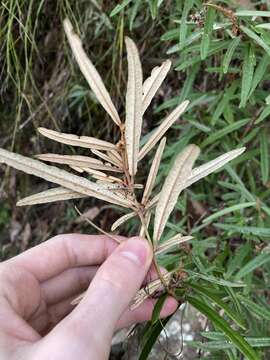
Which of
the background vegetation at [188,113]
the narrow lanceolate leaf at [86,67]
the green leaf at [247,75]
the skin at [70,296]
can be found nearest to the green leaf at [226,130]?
the background vegetation at [188,113]

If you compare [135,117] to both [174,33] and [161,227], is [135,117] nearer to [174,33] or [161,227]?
[161,227]

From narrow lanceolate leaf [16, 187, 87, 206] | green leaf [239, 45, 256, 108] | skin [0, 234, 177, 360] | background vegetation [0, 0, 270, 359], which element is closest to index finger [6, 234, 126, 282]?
skin [0, 234, 177, 360]

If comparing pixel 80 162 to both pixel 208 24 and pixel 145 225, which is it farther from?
pixel 208 24

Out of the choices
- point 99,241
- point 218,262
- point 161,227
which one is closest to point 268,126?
point 218,262

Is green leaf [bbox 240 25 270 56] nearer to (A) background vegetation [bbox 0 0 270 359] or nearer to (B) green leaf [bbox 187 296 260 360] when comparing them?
(A) background vegetation [bbox 0 0 270 359]

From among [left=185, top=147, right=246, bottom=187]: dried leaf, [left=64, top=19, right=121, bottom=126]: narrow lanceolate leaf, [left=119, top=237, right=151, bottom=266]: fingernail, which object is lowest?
[left=119, top=237, right=151, bottom=266]: fingernail

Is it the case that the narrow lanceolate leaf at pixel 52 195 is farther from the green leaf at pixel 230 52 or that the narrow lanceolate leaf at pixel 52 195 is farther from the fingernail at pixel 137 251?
the green leaf at pixel 230 52

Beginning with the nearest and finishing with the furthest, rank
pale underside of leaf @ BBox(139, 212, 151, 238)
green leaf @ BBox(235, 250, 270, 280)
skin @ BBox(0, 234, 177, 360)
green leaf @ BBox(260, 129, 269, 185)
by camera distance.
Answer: skin @ BBox(0, 234, 177, 360)
pale underside of leaf @ BBox(139, 212, 151, 238)
green leaf @ BBox(235, 250, 270, 280)
green leaf @ BBox(260, 129, 269, 185)
